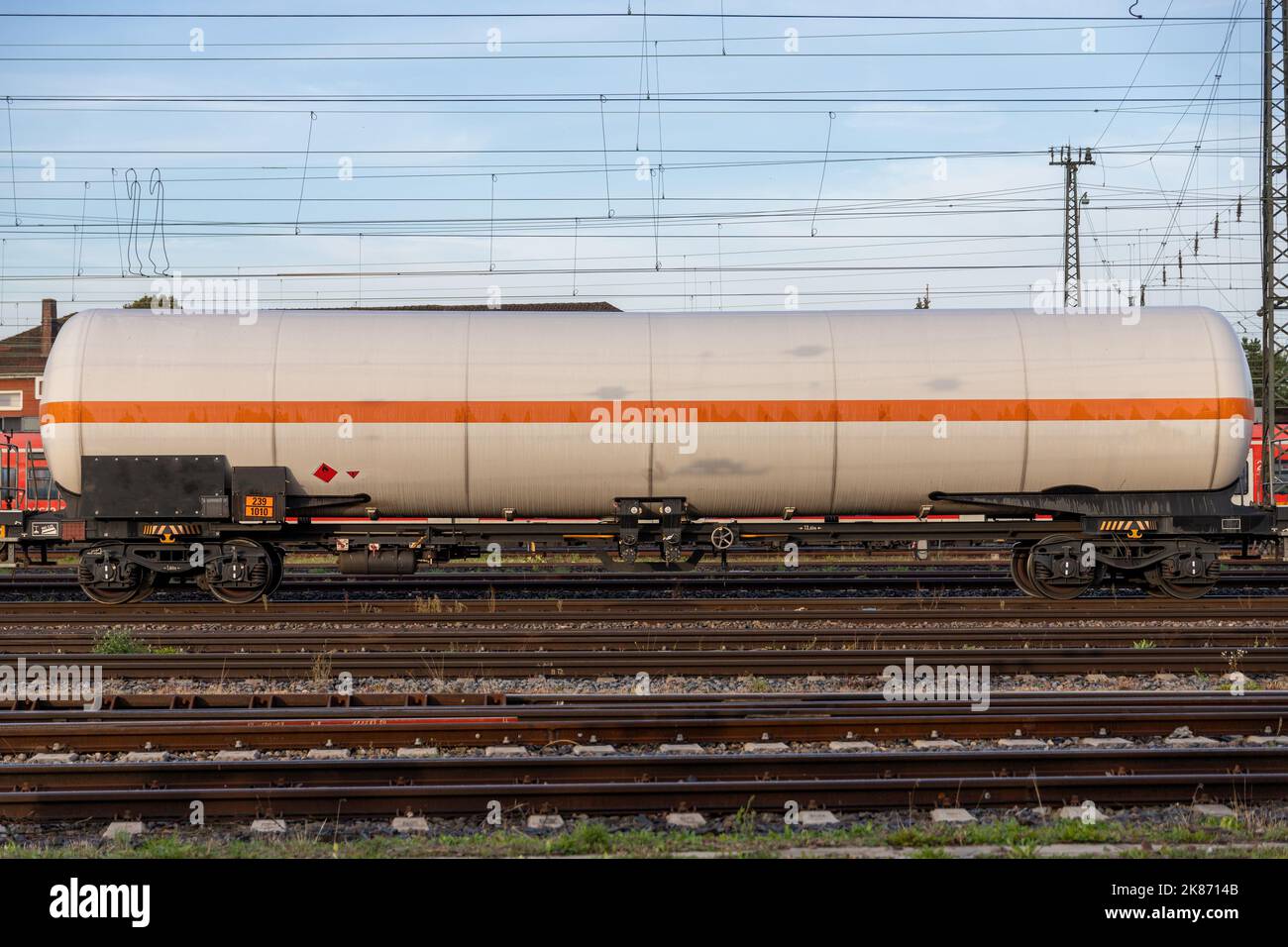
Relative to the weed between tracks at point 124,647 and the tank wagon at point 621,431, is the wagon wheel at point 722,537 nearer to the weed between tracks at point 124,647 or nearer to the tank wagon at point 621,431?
the tank wagon at point 621,431

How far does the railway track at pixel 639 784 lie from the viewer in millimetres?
7137

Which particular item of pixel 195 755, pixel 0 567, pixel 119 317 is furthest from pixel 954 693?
pixel 0 567

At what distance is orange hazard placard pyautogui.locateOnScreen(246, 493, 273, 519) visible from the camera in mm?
15015

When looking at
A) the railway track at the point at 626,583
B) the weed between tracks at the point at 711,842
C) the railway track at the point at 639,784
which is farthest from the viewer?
the railway track at the point at 626,583

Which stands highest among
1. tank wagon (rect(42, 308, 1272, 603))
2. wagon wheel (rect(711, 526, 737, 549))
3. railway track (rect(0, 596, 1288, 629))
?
tank wagon (rect(42, 308, 1272, 603))

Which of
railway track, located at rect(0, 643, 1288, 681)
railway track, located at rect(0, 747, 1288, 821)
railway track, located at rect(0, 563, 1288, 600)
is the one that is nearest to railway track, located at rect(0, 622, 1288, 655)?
railway track, located at rect(0, 643, 1288, 681)

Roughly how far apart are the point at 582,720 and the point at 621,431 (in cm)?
685

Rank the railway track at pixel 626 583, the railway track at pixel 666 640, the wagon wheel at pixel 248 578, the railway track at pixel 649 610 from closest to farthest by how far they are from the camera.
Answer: the railway track at pixel 666 640 < the railway track at pixel 649 610 < the wagon wheel at pixel 248 578 < the railway track at pixel 626 583

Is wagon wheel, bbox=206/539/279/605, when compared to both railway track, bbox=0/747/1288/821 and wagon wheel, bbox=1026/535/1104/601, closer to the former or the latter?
railway track, bbox=0/747/1288/821

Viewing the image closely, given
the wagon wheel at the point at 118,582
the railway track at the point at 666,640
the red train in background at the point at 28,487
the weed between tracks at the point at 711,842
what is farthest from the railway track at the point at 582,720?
the red train in background at the point at 28,487

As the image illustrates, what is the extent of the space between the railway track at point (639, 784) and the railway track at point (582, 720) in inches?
36.0

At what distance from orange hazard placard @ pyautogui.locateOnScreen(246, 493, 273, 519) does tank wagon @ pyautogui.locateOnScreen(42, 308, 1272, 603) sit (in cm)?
3

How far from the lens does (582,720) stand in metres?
8.84

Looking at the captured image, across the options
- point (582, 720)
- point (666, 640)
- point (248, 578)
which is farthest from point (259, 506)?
point (582, 720)
